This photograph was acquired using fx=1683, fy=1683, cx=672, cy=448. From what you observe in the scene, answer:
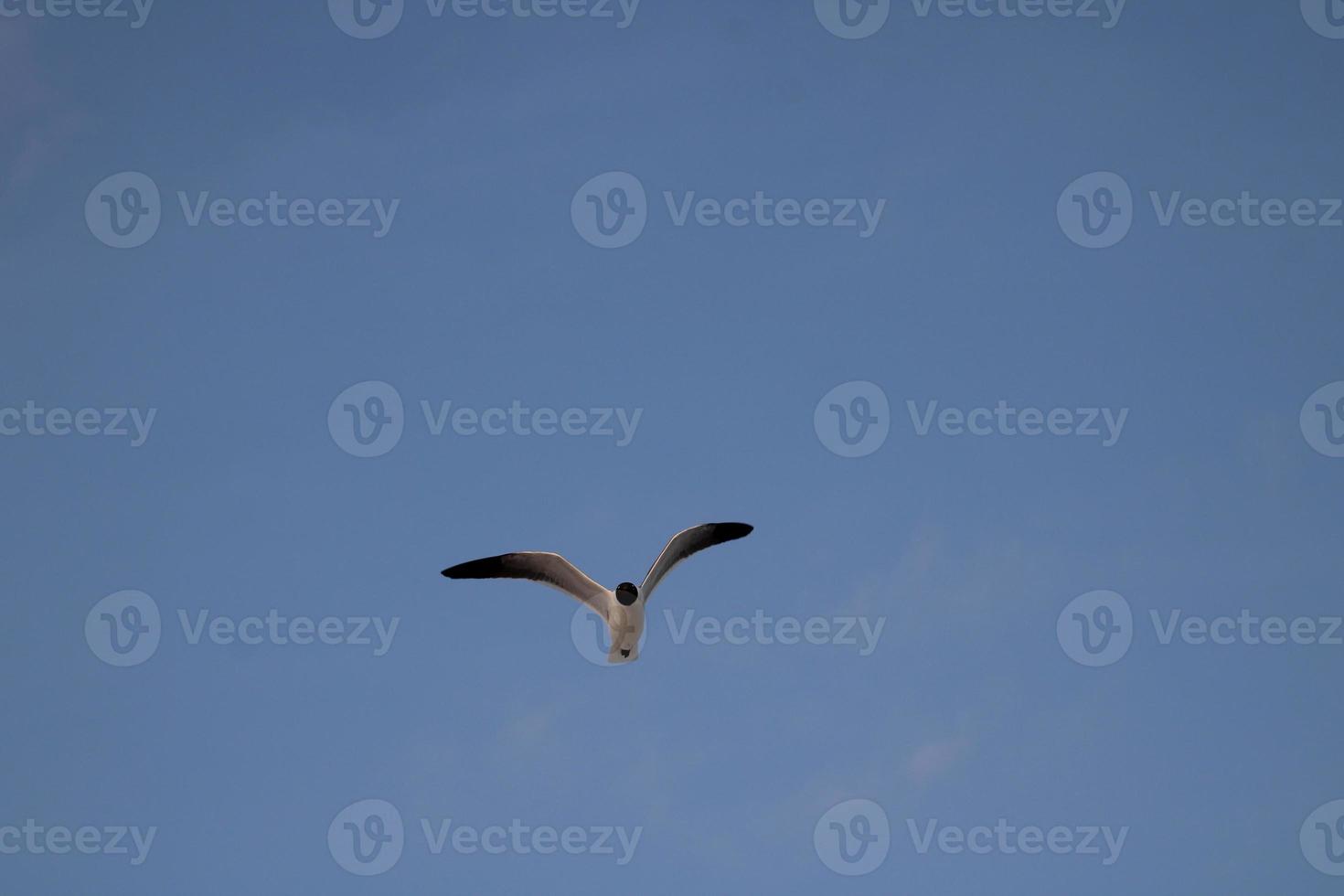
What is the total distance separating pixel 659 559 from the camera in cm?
3180

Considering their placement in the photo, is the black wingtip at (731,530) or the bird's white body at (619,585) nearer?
the bird's white body at (619,585)

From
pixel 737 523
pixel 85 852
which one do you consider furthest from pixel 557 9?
pixel 85 852

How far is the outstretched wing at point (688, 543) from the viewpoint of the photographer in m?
31.8

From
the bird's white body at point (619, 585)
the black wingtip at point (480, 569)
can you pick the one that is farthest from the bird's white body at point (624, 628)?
the black wingtip at point (480, 569)

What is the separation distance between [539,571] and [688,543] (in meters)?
2.96

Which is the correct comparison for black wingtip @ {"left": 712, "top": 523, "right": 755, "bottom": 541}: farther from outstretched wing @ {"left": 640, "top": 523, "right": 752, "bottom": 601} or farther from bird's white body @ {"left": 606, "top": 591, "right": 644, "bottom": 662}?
bird's white body @ {"left": 606, "top": 591, "right": 644, "bottom": 662}

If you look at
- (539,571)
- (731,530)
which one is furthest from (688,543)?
(539,571)

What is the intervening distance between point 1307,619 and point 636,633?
1607cm

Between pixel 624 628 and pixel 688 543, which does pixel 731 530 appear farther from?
pixel 624 628

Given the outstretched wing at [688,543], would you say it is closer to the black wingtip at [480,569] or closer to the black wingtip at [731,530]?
the black wingtip at [731,530]

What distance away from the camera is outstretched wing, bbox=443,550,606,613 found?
105ft

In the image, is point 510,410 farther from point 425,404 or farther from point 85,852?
point 85,852

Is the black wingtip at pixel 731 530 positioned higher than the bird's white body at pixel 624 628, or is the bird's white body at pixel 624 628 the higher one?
the black wingtip at pixel 731 530

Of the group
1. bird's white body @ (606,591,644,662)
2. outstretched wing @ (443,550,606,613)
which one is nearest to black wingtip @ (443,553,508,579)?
outstretched wing @ (443,550,606,613)
